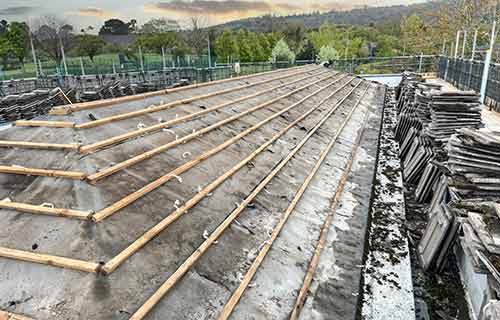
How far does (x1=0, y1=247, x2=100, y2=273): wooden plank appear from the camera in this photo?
2.33 metres

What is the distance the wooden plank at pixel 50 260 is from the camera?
2332 millimetres

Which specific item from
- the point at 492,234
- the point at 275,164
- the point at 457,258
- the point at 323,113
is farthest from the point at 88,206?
the point at 323,113

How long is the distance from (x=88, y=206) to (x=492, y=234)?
14.3 feet

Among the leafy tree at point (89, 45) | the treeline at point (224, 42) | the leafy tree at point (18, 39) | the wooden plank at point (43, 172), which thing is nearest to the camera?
the wooden plank at point (43, 172)

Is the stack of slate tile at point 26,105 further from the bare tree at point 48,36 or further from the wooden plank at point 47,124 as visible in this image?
the bare tree at point 48,36

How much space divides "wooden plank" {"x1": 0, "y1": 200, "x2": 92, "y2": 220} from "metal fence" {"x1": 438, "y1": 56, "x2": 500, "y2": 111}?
16.4 meters

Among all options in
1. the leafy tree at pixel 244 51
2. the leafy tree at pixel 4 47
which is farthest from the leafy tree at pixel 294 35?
the leafy tree at pixel 4 47

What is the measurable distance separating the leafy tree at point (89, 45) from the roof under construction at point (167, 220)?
49317 mm

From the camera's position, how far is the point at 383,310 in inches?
139

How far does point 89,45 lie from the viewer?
1884 inches

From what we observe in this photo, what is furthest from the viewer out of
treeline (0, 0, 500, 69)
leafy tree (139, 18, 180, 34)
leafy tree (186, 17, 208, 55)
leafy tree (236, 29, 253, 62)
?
leafy tree (139, 18, 180, 34)

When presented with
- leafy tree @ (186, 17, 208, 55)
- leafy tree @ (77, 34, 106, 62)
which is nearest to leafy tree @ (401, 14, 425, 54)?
leafy tree @ (186, 17, 208, 55)

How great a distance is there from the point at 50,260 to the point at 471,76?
21.6 meters

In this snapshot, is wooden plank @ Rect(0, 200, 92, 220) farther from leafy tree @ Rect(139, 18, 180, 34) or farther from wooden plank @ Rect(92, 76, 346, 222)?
leafy tree @ Rect(139, 18, 180, 34)
